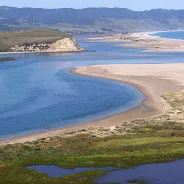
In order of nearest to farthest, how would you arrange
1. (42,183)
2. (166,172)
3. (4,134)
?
(42,183), (166,172), (4,134)

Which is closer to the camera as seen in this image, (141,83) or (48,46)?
(141,83)

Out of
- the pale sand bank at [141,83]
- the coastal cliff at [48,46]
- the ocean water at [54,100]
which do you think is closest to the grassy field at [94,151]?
the pale sand bank at [141,83]

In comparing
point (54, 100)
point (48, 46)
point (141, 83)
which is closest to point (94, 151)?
point (54, 100)

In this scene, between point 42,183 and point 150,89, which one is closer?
point 42,183

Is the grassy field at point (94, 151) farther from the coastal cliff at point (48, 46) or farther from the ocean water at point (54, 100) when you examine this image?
the coastal cliff at point (48, 46)

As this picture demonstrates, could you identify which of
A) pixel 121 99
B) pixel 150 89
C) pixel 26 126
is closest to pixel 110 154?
pixel 26 126

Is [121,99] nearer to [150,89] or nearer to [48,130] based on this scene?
[150,89]

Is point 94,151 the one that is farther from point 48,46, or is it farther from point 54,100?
point 48,46
